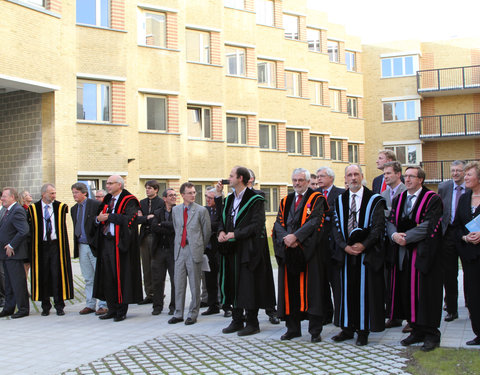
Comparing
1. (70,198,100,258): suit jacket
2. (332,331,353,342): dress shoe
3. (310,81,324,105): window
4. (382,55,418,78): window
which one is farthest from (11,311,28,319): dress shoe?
(382,55,418,78): window

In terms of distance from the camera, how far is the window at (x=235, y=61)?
1217 inches

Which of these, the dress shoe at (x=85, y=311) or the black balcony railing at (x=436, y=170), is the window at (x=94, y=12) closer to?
the dress shoe at (x=85, y=311)

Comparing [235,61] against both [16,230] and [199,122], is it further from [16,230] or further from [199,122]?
[16,230]

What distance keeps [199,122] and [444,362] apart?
2222 centimetres

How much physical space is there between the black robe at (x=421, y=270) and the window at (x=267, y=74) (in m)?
26.2

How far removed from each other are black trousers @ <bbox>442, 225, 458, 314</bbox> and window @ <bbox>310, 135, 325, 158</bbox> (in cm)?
2817

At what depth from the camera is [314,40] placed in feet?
128

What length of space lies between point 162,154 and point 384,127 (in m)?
21.6

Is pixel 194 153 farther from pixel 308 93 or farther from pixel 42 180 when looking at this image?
pixel 308 93

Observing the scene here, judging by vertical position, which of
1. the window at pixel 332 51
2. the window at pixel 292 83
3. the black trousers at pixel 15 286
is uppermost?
the window at pixel 332 51

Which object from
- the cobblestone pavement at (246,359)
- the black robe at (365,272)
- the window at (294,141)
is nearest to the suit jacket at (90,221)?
the cobblestone pavement at (246,359)

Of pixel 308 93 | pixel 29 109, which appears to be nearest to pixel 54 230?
pixel 29 109

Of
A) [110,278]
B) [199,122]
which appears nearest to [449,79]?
[199,122]

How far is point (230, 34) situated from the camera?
30.7 metres
